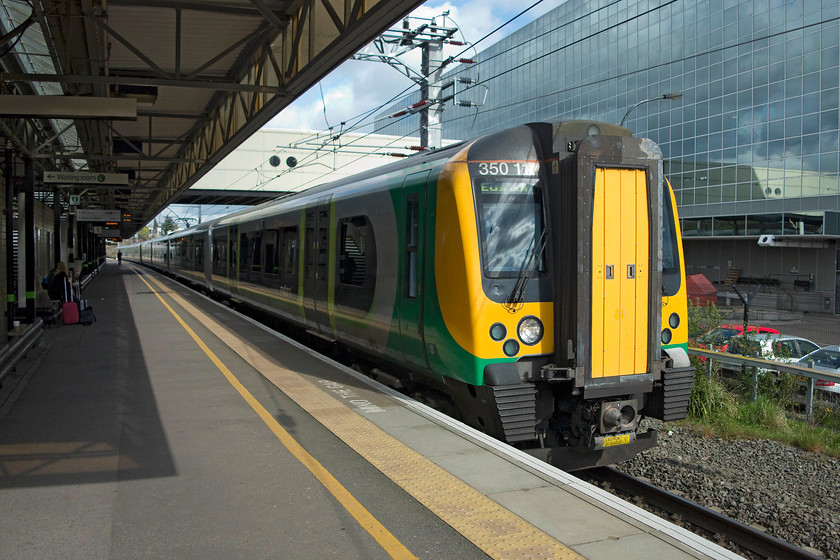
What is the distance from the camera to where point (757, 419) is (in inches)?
377

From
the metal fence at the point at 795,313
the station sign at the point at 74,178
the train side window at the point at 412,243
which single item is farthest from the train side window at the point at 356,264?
the metal fence at the point at 795,313

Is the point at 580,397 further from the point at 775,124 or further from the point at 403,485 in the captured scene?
the point at 775,124

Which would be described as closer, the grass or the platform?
the platform

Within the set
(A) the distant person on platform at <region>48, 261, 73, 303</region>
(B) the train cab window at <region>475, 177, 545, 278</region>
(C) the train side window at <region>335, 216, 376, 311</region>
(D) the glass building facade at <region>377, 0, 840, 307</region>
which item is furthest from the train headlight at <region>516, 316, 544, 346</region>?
(D) the glass building facade at <region>377, 0, 840, 307</region>

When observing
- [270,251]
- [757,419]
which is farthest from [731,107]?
[757,419]

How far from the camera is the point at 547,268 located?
6398 mm

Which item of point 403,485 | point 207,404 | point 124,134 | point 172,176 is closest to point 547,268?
point 403,485

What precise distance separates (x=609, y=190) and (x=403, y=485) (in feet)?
10.4

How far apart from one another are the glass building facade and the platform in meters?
25.0

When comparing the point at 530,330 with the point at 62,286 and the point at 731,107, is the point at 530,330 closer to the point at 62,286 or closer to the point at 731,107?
A: the point at 62,286

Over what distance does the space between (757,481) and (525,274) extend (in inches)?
137

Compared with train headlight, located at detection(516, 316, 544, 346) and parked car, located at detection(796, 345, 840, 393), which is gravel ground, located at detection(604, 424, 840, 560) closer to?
train headlight, located at detection(516, 316, 544, 346)

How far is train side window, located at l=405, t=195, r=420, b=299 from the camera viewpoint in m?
7.16

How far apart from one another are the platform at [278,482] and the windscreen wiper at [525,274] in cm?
120
